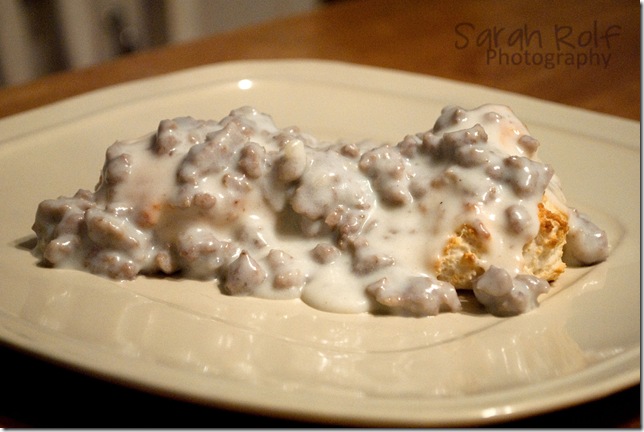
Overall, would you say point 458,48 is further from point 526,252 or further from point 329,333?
point 329,333

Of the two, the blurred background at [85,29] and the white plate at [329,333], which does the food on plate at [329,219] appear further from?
the blurred background at [85,29]

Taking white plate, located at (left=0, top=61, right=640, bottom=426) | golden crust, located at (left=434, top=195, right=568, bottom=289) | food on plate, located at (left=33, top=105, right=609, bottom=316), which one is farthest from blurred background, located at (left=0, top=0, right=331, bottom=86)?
golden crust, located at (left=434, top=195, right=568, bottom=289)

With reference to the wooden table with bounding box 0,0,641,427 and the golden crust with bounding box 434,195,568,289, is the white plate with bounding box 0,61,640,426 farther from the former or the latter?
the wooden table with bounding box 0,0,641,427

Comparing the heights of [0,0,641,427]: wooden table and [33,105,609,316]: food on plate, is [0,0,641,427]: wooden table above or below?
below

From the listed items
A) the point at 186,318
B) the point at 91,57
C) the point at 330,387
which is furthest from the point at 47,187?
the point at 91,57

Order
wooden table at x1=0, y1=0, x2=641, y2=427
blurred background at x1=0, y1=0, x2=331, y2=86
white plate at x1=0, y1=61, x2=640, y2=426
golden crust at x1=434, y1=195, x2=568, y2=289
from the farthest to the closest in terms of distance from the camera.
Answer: blurred background at x1=0, y1=0, x2=331, y2=86
wooden table at x1=0, y1=0, x2=641, y2=427
golden crust at x1=434, y1=195, x2=568, y2=289
white plate at x1=0, y1=61, x2=640, y2=426

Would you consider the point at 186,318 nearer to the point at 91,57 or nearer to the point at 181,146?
the point at 181,146
